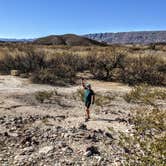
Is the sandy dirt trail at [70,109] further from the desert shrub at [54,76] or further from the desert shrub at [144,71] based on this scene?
the desert shrub at [144,71]

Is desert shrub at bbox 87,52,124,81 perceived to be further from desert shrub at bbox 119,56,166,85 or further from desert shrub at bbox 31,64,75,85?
desert shrub at bbox 31,64,75,85

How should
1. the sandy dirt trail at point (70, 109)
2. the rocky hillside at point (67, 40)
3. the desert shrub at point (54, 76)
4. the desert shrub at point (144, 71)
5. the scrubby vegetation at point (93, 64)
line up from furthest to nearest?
the rocky hillside at point (67, 40) → the scrubby vegetation at point (93, 64) → the desert shrub at point (144, 71) → the desert shrub at point (54, 76) → the sandy dirt trail at point (70, 109)

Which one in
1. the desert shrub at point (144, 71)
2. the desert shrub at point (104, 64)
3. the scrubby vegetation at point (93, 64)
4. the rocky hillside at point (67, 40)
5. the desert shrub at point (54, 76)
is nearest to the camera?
the desert shrub at point (54, 76)

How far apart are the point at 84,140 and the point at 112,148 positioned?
3.30ft

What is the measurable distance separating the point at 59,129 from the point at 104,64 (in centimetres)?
1663

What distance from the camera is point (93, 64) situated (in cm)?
2961

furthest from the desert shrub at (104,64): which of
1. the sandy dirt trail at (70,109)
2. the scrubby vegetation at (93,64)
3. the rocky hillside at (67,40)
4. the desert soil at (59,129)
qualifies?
the rocky hillside at (67,40)

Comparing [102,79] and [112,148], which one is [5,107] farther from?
[102,79]

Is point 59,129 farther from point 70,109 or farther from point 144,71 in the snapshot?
point 144,71

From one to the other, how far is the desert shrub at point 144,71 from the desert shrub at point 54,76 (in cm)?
366

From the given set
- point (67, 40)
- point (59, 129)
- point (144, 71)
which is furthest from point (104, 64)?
point (67, 40)

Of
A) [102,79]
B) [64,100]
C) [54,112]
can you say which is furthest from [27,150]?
[102,79]

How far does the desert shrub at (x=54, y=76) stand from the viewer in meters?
24.0

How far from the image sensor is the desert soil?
9.94 m
